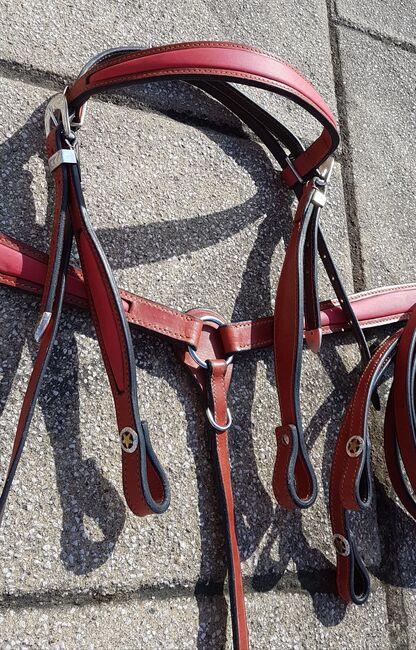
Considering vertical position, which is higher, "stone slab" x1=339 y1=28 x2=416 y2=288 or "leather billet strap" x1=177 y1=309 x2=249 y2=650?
"stone slab" x1=339 y1=28 x2=416 y2=288

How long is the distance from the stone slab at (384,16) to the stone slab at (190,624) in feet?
3.66

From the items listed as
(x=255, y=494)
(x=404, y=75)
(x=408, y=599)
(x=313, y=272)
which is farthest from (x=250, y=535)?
(x=404, y=75)

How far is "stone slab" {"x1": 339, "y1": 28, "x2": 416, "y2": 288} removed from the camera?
1281mm

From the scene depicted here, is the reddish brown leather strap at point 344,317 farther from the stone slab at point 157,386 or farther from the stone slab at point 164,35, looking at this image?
the stone slab at point 164,35

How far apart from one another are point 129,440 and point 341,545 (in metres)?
0.35

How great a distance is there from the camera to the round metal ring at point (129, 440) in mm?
851

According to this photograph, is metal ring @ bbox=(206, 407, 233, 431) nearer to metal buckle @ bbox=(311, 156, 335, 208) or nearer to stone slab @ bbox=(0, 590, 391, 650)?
stone slab @ bbox=(0, 590, 391, 650)

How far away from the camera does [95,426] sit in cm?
91

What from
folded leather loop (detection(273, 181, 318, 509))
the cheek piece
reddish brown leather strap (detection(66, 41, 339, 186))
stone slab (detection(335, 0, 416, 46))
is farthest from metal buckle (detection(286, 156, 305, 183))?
stone slab (detection(335, 0, 416, 46))

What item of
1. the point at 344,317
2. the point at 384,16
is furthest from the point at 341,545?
the point at 384,16

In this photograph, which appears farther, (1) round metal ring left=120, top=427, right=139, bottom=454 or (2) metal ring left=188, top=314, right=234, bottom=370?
(2) metal ring left=188, top=314, right=234, bottom=370

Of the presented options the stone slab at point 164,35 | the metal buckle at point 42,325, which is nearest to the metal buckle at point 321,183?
the stone slab at point 164,35

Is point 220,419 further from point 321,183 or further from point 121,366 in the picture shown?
point 321,183

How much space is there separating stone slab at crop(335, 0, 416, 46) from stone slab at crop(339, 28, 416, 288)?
0.14 ft
